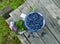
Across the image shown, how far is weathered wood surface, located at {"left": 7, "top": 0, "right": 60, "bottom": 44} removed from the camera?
3424 millimetres

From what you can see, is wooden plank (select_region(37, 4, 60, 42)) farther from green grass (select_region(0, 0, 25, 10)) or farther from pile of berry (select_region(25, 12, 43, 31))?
green grass (select_region(0, 0, 25, 10))

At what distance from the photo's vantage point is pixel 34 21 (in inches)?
133

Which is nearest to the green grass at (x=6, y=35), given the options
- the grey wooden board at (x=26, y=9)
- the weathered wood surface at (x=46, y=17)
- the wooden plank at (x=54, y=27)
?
the weathered wood surface at (x=46, y=17)

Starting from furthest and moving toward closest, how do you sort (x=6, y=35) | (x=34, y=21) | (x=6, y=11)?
(x=6, y=35) < (x=6, y=11) < (x=34, y=21)

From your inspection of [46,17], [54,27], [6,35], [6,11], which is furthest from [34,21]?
[6,35]

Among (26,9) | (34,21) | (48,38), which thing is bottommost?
(48,38)

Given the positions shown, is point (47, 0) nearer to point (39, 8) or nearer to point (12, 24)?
point (39, 8)

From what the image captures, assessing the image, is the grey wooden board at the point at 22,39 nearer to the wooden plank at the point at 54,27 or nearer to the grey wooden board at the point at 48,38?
the grey wooden board at the point at 48,38

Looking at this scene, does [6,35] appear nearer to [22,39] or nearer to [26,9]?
[22,39]

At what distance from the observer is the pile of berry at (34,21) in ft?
11.0

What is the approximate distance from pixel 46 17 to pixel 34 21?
0.21 meters

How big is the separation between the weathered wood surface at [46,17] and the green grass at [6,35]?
0.31 meters

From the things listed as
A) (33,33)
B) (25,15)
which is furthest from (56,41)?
(25,15)

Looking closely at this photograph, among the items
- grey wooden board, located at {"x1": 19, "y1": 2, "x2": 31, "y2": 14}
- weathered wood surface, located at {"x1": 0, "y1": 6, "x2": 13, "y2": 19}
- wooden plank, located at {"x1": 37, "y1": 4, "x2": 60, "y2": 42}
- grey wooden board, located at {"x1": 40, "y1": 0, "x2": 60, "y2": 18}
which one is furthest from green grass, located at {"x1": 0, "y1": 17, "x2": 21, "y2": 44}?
grey wooden board, located at {"x1": 40, "y1": 0, "x2": 60, "y2": 18}
